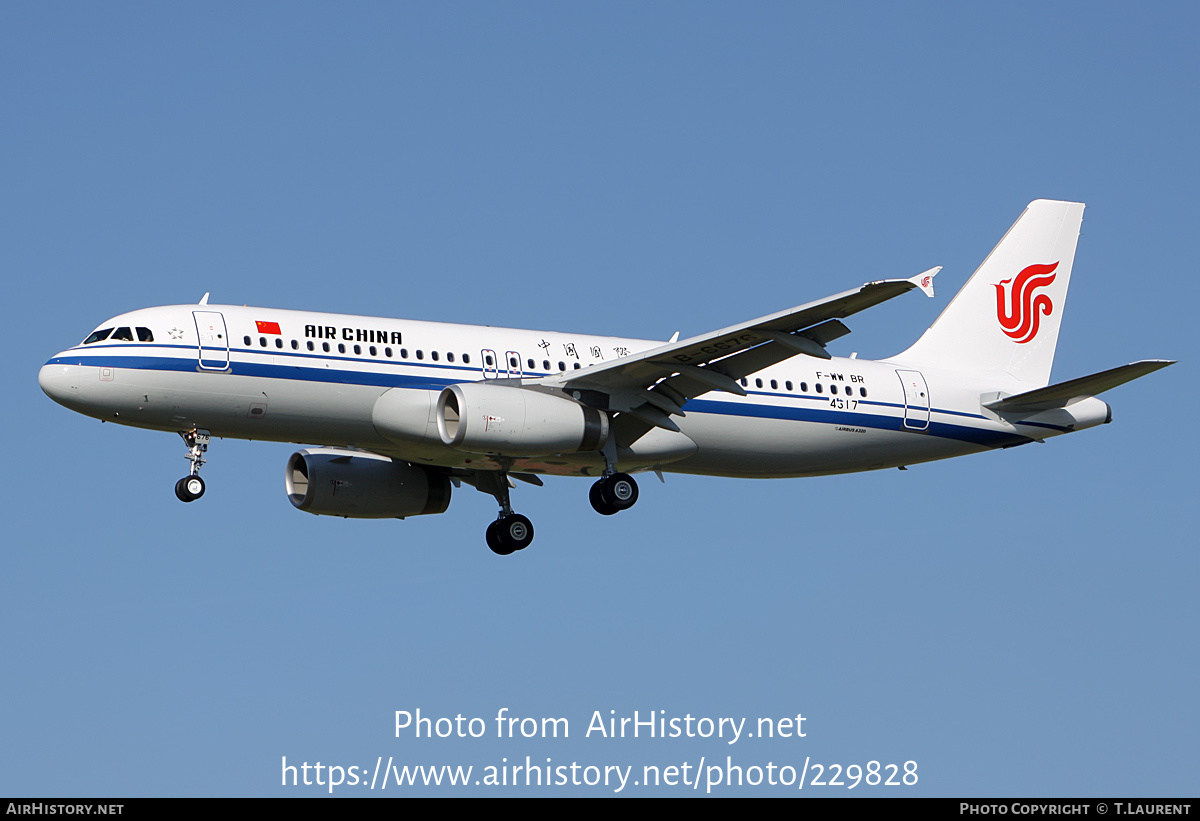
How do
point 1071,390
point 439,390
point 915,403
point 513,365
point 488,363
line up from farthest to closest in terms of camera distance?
1. point 915,403
2. point 1071,390
3. point 513,365
4. point 488,363
5. point 439,390

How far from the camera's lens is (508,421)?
34812 millimetres

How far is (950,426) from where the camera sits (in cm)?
4141

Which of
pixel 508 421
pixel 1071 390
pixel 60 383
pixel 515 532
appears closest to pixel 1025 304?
pixel 1071 390

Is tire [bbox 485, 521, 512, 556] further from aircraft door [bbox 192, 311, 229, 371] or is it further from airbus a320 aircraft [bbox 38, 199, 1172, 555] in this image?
aircraft door [bbox 192, 311, 229, 371]

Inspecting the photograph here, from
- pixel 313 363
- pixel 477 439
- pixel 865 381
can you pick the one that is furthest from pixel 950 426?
pixel 313 363

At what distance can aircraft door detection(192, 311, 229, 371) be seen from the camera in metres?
34.1

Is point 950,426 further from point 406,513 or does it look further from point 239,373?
point 239,373

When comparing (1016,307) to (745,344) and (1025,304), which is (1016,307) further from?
(745,344)

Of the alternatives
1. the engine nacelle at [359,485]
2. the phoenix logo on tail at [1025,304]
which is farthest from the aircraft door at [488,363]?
A: the phoenix logo on tail at [1025,304]

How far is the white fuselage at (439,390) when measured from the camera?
3397 cm

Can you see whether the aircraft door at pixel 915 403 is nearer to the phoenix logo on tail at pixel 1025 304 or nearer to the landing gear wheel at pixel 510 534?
the phoenix logo on tail at pixel 1025 304

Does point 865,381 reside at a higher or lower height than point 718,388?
higher

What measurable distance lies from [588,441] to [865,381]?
8304 mm

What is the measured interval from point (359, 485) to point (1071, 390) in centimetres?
1749
